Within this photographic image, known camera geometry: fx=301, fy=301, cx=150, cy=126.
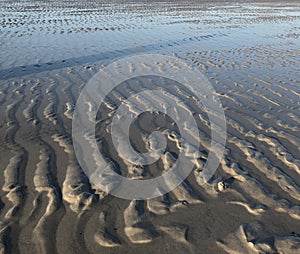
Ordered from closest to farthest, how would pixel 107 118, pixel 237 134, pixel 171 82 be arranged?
pixel 237 134 → pixel 107 118 → pixel 171 82

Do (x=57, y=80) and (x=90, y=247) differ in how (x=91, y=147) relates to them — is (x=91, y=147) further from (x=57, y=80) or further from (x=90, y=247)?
(x=57, y=80)

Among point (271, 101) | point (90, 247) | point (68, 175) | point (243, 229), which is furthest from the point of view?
point (271, 101)

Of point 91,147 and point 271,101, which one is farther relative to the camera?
point 271,101

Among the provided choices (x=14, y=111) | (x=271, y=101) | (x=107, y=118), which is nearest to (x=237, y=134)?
(x=271, y=101)

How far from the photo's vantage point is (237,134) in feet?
21.4

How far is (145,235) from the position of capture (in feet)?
12.7

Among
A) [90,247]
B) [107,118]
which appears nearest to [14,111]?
[107,118]

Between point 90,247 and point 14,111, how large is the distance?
16.8 ft

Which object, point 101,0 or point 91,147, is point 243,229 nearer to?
point 91,147

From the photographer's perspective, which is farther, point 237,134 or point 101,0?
point 101,0

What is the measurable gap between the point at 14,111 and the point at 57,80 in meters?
2.74

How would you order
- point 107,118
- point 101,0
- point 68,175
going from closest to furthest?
point 68,175 < point 107,118 < point 101,0

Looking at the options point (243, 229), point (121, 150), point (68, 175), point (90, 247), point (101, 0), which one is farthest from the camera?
point (101, 0)

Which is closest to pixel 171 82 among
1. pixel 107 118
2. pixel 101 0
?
pixel 107 118
